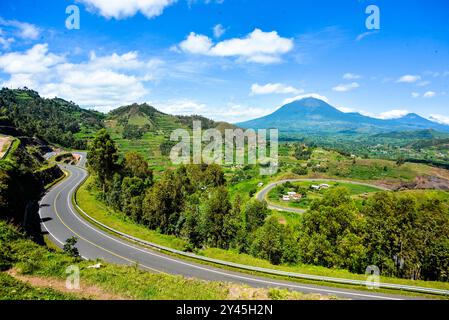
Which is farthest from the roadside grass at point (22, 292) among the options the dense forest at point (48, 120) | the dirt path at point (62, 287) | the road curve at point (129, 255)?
the dense forest at point (48, 120)

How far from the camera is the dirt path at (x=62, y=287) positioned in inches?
493

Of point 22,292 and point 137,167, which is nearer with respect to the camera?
point 22,292

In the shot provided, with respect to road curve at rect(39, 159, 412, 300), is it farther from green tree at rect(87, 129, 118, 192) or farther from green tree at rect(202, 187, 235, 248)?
green tree at rect(202, 187, 235, 248)

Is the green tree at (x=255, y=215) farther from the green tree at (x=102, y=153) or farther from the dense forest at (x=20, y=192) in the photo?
the dense forest at (x=20, y=192)

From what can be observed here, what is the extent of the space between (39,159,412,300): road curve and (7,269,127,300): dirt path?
8406 mm

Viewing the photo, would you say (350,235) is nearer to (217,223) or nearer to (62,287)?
(217,223)

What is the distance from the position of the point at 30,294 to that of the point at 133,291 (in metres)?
4.24

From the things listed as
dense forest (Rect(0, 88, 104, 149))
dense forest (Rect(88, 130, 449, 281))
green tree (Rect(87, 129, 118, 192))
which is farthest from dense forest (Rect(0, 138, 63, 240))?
dense forest (Rect(0, 88, 104, 149))

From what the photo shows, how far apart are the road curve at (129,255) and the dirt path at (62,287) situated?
331 inches

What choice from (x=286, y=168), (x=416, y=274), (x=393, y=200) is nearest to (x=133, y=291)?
(x=393, y=200)

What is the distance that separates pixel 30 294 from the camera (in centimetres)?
1087

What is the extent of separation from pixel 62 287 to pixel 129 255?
11.5 m

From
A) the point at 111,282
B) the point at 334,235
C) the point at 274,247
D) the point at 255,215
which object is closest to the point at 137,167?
the point at 255,215

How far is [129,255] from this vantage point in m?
24.2
